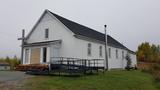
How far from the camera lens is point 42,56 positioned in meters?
26.5

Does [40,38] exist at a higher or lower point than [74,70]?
higher

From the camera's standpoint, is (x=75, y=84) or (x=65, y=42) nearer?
(x=75, y=84)

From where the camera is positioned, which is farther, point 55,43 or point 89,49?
point 89,49

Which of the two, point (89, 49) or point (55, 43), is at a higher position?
point (55, 43)

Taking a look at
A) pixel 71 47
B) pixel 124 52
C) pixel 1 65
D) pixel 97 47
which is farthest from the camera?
pixel 124 52

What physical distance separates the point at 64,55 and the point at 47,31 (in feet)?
15.1

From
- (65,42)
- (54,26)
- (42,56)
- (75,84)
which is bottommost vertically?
(75,84)

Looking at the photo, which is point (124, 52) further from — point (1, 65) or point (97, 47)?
point (1, 65)

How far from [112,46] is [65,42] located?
12.3 meters

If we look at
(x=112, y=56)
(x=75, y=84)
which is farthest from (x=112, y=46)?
(x=75, y=84)

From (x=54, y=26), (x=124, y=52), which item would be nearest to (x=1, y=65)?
(x=54, y=26)

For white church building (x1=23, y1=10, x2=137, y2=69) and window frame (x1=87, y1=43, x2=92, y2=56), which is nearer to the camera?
white church building (x1=23, y1=10, x2=137, y2=69)

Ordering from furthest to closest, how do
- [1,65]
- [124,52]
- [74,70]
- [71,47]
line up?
[124,52]
[1,65]
[71,47]
[74,70]

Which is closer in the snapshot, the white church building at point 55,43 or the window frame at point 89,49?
the white church building at point 55,43
